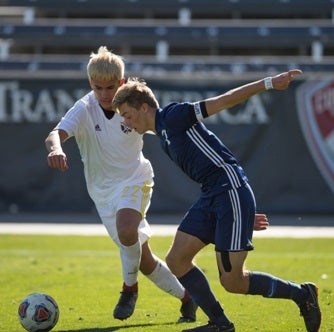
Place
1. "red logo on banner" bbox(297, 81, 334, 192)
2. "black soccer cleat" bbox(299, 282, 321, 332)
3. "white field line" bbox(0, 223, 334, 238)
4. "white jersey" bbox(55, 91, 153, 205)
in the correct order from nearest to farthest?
"black soccer cleat" bbox(299, 282, 321, 332) < "white jersey" bbox(55, 91, 153, 205) < "white field line" bbox(0, 223, 334, 238) < "red logo on banner" bbox(297, 81, 334, 192)

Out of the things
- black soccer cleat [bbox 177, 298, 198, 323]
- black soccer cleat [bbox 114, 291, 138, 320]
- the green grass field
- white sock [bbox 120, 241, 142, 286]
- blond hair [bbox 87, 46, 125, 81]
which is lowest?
the green grass field

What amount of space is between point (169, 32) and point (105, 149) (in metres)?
14.4

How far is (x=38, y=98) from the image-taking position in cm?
1650


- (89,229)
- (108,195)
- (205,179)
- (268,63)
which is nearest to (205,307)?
(205,179)

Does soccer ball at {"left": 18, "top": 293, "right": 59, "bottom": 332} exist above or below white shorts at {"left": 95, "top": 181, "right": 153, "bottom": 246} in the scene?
below

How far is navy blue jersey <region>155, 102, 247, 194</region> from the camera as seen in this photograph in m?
5.85

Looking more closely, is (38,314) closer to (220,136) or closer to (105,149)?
(105,149)

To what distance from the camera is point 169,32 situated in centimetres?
2114

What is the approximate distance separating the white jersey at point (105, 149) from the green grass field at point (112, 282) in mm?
1063

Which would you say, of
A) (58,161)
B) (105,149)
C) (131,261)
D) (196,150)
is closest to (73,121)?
(105,149)

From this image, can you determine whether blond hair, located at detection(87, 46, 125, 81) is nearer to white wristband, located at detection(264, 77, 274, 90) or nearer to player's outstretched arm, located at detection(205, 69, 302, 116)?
player's outstretched arm, located at detection(205, 69, 302, 116)

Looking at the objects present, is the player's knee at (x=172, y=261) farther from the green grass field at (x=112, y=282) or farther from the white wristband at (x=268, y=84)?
the white wristband at (x=268, y=84)

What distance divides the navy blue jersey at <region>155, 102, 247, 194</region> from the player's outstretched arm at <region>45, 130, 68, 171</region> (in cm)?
73

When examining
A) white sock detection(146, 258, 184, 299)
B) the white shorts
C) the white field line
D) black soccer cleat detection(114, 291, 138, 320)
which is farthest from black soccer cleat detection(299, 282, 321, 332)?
the white field line
